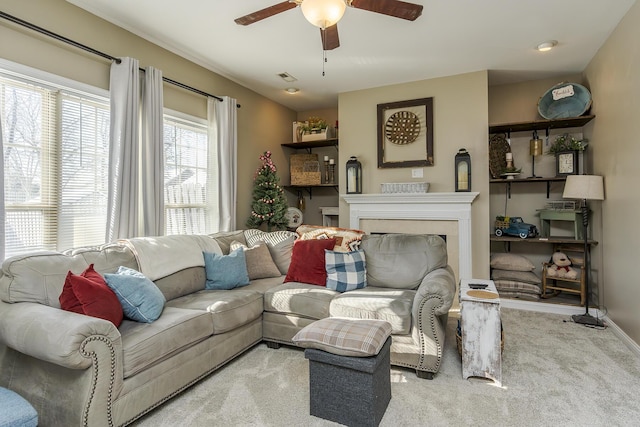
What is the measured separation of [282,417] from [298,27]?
2.99m

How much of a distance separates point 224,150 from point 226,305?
6.85 feet

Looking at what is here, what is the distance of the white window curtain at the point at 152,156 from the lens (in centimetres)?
318

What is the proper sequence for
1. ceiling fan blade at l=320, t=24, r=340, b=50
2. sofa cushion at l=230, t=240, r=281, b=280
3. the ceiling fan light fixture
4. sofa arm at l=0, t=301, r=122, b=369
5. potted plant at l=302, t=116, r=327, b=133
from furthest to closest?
potted plant at l=302, t=116, r=327, b=133 → sofa cushion at l=230, t=240, r=281, b=280 → ceiling fan blade at l=320, t=24, r=340, b=50 → the ceiling fan light fixture → sofa arm at l=0, t=301, r=122, b=369

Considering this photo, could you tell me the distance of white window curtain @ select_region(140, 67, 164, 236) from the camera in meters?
3.18

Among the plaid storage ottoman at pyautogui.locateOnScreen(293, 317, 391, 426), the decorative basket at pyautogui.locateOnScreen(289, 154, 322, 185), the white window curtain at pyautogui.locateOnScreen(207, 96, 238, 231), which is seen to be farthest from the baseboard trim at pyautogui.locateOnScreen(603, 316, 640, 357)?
the white window curtain at pyautogui.locateOnScreen(207, 96, 238, 231)

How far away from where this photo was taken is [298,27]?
3104 millimetres

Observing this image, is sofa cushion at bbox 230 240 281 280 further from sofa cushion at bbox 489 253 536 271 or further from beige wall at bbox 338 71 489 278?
sofa cushion at bbox 489 253 536 271

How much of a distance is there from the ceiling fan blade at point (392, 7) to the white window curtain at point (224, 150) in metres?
2.42

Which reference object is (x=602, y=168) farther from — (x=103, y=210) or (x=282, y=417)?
(x=103, y=210)

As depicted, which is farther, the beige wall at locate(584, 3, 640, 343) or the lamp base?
the lamp base

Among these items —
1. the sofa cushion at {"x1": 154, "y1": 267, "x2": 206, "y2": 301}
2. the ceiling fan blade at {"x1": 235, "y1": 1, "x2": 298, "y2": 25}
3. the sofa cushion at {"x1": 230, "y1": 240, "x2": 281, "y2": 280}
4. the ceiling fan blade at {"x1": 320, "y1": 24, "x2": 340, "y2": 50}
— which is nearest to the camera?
the ceiling fan blade at {"x1": 235, "y1": 1, "x2": 298, "y2": 25}

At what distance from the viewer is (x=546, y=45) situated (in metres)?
3.39

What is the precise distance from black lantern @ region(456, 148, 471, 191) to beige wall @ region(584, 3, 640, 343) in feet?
4.09

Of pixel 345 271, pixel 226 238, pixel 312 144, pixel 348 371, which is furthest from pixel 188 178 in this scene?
pixel 348 371
